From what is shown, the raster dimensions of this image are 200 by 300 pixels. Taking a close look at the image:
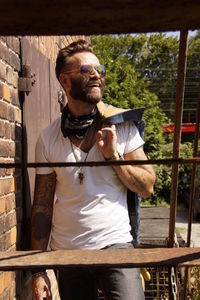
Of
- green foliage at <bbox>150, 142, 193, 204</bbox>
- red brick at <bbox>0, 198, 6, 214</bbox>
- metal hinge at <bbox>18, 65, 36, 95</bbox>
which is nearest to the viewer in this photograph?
red brick at <bbox>0, 198, 6, 214</bbox>

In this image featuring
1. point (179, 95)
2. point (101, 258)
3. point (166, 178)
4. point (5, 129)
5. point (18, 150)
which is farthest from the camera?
point (166, 178)

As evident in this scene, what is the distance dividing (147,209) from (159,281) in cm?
196

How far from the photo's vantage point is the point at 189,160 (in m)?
1.07

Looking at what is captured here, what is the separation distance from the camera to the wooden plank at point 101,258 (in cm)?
95

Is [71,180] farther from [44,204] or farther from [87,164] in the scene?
[87,164]

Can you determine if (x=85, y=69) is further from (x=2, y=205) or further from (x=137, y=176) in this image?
(x=2, y=205)

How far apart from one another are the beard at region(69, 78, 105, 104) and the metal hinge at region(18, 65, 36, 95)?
373mm

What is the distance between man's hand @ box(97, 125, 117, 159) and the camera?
1.80m

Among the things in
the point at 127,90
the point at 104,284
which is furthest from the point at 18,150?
the point at 127,90

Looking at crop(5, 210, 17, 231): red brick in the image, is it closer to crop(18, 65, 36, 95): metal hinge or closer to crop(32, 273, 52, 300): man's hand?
crop(32, 273, 52, 300): man's hand

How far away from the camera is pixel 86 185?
1.88m

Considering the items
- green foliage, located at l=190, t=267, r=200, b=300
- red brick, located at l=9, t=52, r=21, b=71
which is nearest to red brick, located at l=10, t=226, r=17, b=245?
red brick, located at l=9, t=52, r=21, b=71

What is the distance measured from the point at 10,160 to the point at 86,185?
0.47 m

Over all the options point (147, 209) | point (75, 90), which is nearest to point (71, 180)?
point (75, 90)
